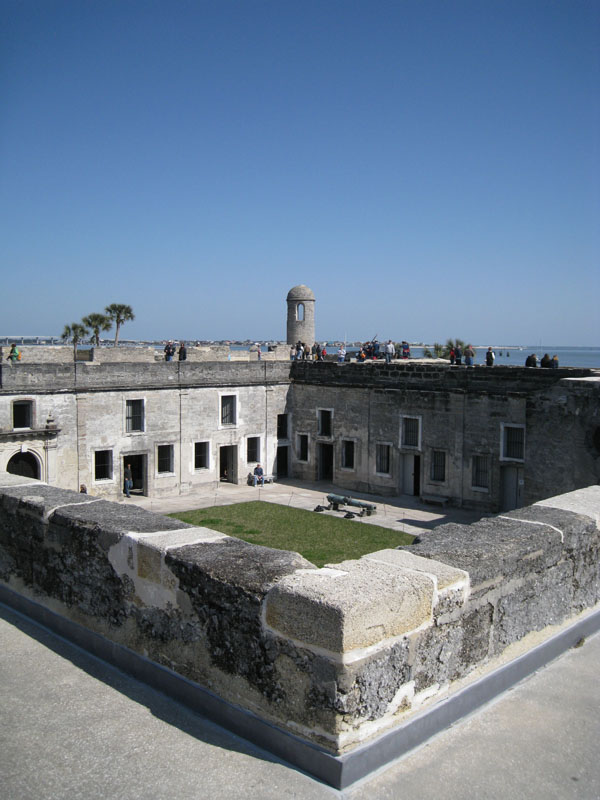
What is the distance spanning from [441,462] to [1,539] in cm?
2200

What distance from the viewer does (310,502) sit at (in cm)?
2748

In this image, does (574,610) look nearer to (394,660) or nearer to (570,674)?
(570,674)

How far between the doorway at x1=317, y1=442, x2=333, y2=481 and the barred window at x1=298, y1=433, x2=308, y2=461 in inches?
29.1

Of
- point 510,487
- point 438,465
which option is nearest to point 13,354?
point 438,465

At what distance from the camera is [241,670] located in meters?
4.24

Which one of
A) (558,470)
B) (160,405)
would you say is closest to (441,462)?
(558,470)

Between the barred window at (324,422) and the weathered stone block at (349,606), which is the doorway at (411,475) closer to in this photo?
the barred window at (324,422)

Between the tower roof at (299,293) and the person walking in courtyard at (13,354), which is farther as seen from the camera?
the tower roof at (299,293)

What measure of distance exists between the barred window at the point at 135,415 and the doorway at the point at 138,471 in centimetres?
108

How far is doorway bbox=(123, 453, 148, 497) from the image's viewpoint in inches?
1110

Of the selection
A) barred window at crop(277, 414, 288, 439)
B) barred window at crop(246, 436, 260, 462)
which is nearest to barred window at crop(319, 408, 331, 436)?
barred window at crop(277, 414, 288, 439)

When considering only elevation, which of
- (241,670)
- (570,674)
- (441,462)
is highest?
(241,670)

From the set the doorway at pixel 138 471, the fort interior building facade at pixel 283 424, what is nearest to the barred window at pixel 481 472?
the fort interior building facade at pixel 283 424

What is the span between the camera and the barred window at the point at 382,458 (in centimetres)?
2875
